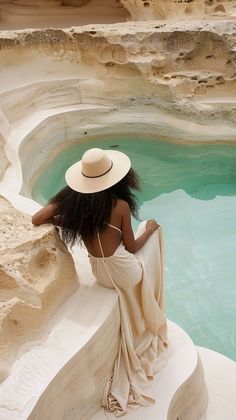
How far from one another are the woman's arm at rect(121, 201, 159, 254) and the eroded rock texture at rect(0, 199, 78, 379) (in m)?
0.37

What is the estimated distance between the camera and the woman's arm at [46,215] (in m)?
2.55

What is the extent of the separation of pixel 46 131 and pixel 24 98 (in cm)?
53

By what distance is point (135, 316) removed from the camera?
2.66m

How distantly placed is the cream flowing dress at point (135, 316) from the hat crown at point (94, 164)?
1.33 ft

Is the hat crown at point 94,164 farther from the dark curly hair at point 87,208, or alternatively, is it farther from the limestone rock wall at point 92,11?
the limestone rock wall at point 92,11

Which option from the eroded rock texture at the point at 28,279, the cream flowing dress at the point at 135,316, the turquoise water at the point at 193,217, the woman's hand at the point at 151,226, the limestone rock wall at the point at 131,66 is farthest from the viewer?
the limestone rock wall at the point at 131,66

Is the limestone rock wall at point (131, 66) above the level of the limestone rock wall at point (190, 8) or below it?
below

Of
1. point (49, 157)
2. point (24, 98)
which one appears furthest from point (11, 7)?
point (49, 157)

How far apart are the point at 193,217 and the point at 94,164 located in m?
3.29

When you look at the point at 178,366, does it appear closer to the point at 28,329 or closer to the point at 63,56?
the point at 28,329

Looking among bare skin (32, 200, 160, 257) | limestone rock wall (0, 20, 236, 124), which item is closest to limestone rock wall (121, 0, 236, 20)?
limestone rock wall (0, 20, 236, 124)

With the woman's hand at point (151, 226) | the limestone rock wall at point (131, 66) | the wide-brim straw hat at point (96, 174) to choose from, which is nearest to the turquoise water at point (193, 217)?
the limestone rock wall at point (131, 66)

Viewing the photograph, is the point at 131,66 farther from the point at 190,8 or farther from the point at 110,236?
the point at 110,236

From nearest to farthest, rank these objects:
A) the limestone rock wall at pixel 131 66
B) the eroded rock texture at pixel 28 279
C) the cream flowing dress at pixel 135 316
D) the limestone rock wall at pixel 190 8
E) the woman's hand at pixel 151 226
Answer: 1. the eroded rock texture at pixel 28 279
2. the cream flowing dress at pixel 135 316
3. the woman's hand at pixel 151 226
4. the limestone rock wall at pixel 131 66
5. the limestone rock wall at pixel 190 8
